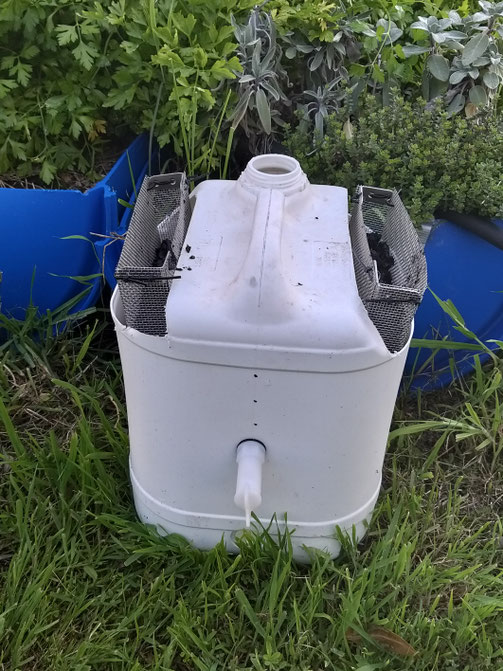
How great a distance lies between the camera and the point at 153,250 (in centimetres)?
122

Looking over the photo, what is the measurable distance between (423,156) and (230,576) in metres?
1.01

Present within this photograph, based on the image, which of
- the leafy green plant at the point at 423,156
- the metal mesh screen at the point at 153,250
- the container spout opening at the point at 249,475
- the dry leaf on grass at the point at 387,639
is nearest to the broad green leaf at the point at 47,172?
the metal mesh screen at the point at 153,250

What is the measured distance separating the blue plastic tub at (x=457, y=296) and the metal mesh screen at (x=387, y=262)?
278 millimetres

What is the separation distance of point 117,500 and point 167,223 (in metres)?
0.59

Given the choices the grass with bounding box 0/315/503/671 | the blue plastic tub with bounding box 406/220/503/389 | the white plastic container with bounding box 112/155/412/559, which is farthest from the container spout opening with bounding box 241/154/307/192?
the grass with bounding box 0/315/503/671

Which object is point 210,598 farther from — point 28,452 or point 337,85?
point 337,85

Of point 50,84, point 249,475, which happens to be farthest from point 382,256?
point 50,84

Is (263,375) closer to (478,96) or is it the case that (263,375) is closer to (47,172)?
(47,172)

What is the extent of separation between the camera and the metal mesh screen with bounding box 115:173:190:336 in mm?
1021

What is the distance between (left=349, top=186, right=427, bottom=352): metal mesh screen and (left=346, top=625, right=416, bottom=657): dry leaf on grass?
1.71 feet

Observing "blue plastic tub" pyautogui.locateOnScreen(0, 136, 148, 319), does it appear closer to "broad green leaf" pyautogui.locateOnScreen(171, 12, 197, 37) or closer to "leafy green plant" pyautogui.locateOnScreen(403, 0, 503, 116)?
"broad green leaf" pyautogui.locateOnScreen(171, 12, 197, 37)

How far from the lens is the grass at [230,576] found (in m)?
1.14

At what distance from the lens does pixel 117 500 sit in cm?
136

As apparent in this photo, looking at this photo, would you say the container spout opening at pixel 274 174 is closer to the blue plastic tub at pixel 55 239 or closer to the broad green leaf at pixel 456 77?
the blue plastic tub at pixel 55 239
